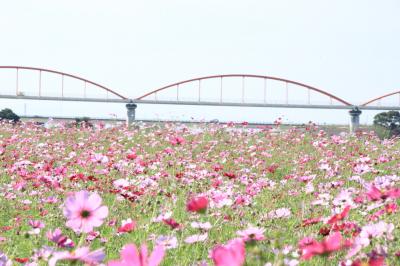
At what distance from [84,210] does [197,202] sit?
0.82ft

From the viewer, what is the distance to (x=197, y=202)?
116 cm

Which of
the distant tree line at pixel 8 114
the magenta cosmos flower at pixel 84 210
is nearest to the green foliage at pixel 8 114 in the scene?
the distant tree line at pixel 8 114

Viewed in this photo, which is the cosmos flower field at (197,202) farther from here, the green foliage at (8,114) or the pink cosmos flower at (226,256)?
the green foliage at (8,114)

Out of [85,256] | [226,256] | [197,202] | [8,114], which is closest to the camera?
[226,256]

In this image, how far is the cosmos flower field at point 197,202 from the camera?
1243 mm

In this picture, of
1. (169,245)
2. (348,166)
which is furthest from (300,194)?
(169,245)

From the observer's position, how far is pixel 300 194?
5.21m

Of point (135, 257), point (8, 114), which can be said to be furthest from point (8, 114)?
point (135, 257)

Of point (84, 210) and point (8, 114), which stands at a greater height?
point (8, 114)

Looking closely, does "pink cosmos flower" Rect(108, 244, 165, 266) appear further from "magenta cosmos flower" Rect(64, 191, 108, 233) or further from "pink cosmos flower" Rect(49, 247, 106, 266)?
"magenta cosmos flower" Rect(64, 191, 108, 233)

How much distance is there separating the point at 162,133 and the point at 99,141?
1569 millimetres

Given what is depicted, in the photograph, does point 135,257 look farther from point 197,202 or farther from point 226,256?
point 197,202

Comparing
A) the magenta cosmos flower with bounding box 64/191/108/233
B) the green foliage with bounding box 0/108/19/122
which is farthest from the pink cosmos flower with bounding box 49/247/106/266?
the green foliage with bounding box 0/108/19/122

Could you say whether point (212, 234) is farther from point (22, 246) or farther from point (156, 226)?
point (22, 246)
